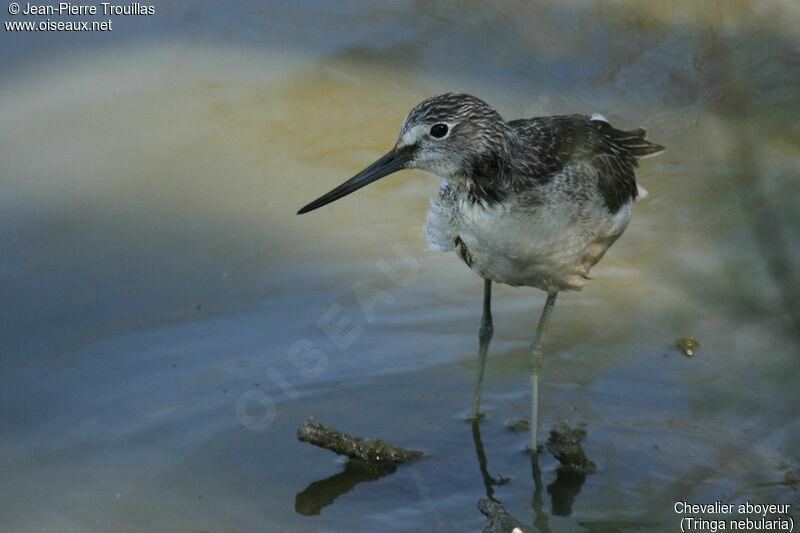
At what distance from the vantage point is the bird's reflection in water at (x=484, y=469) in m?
5.28

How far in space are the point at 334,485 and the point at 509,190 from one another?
69.0 inches

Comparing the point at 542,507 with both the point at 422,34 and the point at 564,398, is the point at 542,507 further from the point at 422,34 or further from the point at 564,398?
the point at 422,34

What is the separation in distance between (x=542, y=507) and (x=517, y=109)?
4619 mm

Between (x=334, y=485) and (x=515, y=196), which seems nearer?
(x=515, y=196)

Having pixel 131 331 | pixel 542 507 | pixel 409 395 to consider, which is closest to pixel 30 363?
pixel 131 331

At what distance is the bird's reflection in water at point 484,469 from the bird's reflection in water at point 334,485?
1.59 ft

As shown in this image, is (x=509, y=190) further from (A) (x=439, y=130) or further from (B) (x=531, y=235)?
(A) (x=439, y=130)

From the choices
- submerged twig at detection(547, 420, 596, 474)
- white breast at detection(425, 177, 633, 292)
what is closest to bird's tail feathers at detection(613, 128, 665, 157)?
white breast at detection(425, 177, 633, 292)

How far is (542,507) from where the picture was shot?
5129mm

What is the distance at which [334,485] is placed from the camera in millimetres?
5207

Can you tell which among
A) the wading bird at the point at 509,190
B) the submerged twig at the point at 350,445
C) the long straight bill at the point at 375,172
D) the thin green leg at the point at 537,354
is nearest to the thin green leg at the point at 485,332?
the thin green leg at the point at 537,354

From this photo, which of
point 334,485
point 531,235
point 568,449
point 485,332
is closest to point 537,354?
point 485,332

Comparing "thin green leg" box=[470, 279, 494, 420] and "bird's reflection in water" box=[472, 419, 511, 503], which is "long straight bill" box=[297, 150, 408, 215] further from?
"bird's reflection in water" box=[472, 419, 511, 503]

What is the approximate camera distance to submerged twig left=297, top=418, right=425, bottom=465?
5.26 m
